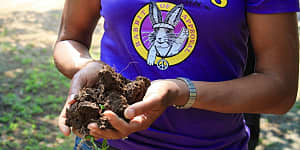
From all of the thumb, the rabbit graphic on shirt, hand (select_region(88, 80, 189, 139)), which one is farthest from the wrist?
the rabbit graphic on shirt

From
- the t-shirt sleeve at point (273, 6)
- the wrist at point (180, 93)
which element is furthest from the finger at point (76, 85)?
the t-shirt sleeve at point (273, 6)

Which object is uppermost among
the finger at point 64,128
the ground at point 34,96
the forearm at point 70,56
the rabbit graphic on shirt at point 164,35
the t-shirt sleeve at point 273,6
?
the t-shirt sleeve at point 273,6

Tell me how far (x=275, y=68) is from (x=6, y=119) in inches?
185

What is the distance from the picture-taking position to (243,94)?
1936mm

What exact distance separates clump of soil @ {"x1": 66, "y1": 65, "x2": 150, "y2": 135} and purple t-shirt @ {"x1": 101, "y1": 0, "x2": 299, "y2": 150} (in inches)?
7.3

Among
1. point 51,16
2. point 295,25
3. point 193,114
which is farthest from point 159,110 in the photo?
point 51,16

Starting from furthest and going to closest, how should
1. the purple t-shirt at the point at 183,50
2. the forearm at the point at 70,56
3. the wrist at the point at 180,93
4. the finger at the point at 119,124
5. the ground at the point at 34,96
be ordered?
the ground at the point at 34,96
the forearm at the point at 70,56
the purple t-shirt at the point at 183,50
the wrist at the point at 180,93
the finger at the point at 119,124

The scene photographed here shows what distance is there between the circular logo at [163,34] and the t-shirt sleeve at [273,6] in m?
0.35

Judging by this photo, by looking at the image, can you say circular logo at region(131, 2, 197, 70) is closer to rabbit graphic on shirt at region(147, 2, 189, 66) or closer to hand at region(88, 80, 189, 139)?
rabbit graphic on shirt at region(147, 2, 189, 66)

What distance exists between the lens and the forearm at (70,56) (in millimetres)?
2273

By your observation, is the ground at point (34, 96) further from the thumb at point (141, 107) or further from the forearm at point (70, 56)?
the thumb at point (141, 107)

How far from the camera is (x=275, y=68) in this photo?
1.94 metres

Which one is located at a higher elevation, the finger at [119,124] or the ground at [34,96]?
the finger at [119,124]

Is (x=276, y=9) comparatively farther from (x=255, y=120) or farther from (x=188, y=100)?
(x=255, y=120)
